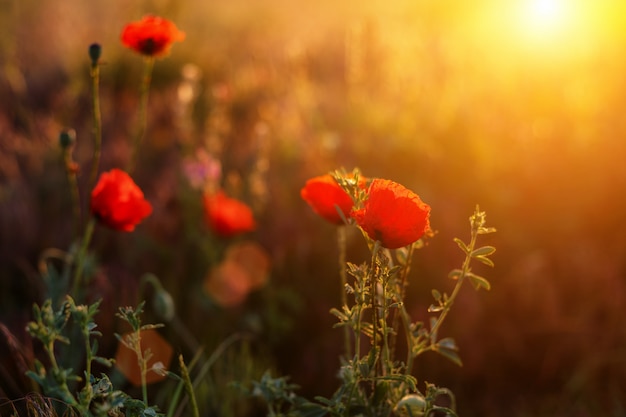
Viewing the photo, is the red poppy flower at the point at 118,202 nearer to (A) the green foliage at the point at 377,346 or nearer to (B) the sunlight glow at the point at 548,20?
(A) the green foliage at the point at 377,346

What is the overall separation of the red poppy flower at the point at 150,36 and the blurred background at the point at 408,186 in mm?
472

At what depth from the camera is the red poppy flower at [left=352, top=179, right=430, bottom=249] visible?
1.13 m

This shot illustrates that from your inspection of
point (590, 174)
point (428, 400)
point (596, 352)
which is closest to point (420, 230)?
point (428, 400)

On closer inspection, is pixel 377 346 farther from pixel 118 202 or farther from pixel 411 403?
pixel 118 202

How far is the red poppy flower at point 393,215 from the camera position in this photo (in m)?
1.13

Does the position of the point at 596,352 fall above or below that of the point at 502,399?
above

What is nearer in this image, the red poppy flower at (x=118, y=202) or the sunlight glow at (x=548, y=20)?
the red poppy flower at (x=118, y=202)

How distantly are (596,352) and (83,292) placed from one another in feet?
6.31

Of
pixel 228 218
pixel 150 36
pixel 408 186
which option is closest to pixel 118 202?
pixel 150 36

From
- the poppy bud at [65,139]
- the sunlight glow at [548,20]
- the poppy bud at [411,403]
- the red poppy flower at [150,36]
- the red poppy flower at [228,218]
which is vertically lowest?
the poppy bud at [411,403]

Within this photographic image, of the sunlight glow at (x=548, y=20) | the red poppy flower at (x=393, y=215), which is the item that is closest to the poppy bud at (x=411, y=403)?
the red poppy flower at (x=393, y=215)

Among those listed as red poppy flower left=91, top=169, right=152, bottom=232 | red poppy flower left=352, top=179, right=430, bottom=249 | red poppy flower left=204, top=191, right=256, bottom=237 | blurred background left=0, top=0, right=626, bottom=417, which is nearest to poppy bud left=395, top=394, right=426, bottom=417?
red poppy flower left=352, top=179, right=430, bottom=249

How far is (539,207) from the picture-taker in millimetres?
3354

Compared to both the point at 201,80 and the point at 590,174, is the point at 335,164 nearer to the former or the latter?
the point at 590,174
